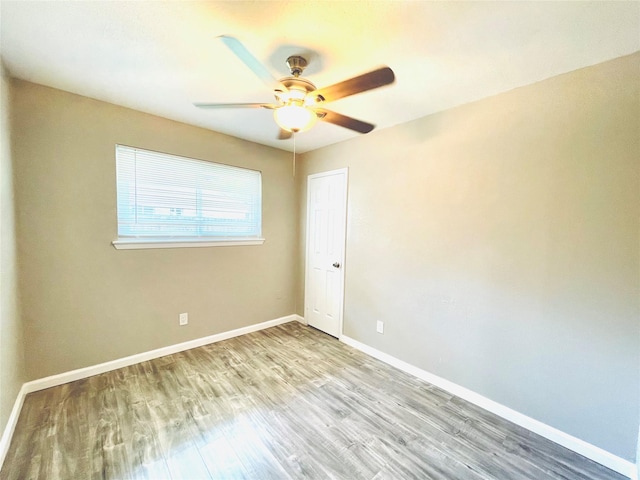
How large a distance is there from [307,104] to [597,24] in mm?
1531

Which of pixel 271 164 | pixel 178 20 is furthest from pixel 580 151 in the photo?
pixel 271 164

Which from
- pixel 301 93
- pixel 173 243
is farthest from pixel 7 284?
pixel 301 93

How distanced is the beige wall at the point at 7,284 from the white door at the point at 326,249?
2759mm

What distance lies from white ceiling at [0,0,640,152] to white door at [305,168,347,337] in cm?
131

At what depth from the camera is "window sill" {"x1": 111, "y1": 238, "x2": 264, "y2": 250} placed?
250cm

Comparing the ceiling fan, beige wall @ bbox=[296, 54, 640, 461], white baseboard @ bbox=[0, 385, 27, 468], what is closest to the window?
white baseboard @ bbox=[0, 385, 27, 468]

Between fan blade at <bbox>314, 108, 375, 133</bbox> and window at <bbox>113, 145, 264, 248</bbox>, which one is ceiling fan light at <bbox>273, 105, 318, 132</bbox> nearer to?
fan blade at <bbox>314, 108, 375, 133</bbox>

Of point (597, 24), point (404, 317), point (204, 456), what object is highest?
point (597, 24)

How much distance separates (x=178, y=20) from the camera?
138cm

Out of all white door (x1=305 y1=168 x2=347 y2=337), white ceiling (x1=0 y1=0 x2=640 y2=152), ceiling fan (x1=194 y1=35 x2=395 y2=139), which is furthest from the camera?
white door (x1=305 y1=168 x2=347 y2=337)

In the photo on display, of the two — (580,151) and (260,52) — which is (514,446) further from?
(260,52)

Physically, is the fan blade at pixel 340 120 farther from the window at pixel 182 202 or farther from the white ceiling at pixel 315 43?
the window at pixel 182 202

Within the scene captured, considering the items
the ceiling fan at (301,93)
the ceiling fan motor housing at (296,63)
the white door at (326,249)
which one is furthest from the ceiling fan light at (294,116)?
the white door at (326,249)

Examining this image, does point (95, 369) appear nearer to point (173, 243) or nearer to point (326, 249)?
point (173, 243)
